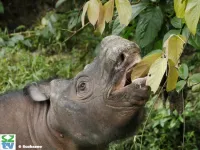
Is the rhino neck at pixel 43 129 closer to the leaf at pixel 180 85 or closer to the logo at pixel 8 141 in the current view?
the logo at pixel 8 141

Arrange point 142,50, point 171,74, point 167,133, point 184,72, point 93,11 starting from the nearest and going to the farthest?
point 171,74 < point 93,11 < point 184,72 < point 142,50 < point 167,133

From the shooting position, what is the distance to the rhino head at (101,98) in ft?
11.1

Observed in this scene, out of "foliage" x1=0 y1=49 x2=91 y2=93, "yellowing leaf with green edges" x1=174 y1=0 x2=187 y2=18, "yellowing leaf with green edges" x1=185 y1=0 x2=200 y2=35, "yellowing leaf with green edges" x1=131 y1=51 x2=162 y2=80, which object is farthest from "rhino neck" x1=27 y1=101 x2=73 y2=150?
"foliage" x1=0 y1=49 x2=91 y2=93

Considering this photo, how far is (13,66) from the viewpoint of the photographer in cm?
686

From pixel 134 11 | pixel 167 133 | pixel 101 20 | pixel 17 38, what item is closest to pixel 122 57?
pixel 101 20

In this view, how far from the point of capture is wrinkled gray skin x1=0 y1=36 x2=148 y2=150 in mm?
3422

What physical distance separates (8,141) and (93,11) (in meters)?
1.54

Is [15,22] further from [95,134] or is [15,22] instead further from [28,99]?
[95,134]

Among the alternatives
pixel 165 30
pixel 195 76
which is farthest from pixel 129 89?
pixel 165 30

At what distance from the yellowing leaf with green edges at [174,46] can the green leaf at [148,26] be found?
165 centimetres

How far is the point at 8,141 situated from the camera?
4172mm

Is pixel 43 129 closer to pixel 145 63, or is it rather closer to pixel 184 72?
pixel 184 72

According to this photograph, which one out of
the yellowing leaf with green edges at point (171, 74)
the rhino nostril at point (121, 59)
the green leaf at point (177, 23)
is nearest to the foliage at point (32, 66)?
the green leaf at point (177, 23)

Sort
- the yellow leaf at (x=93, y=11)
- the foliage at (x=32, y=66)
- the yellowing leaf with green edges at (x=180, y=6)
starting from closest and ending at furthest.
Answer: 1. the yellowing leaf with green edges at (x=180, y=6)
2. the yellow leaf at (x=93, y=11)
3. the foliage at (x=32, y=66)
